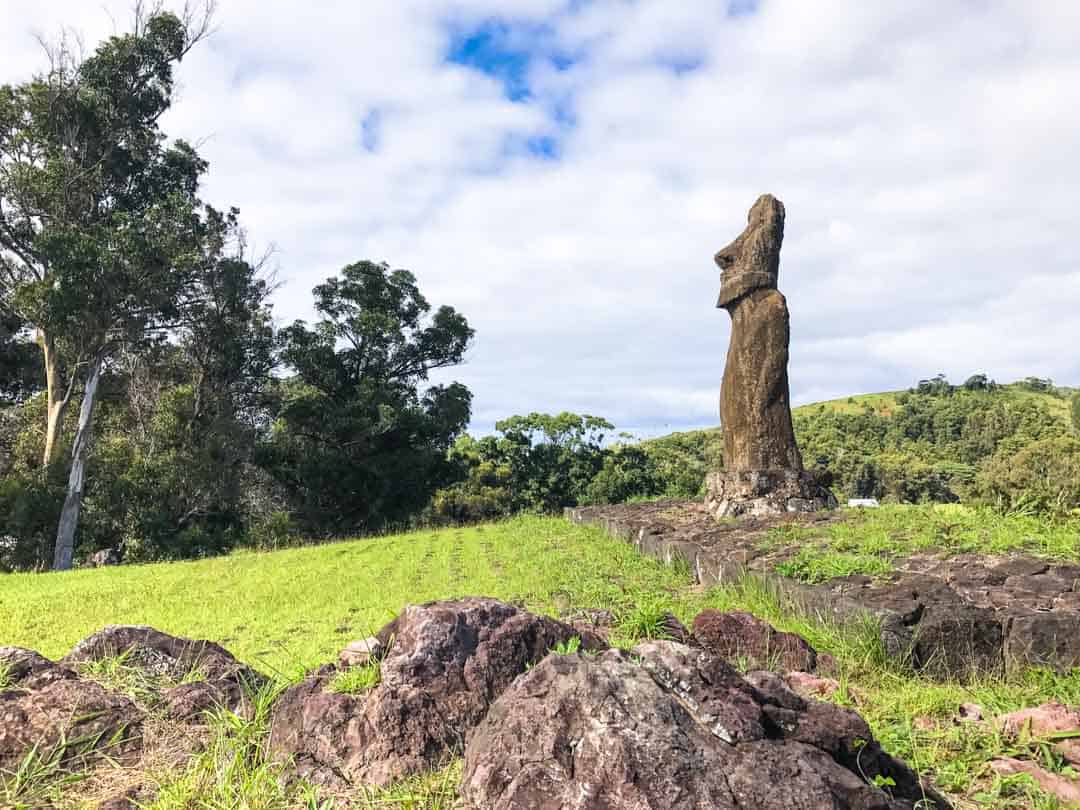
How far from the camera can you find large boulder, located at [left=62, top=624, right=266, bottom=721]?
9.77 feet

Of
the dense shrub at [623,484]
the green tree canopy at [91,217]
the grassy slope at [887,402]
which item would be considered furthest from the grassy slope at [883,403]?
the green tree canopy at [91,217]

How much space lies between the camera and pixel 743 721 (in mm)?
1962

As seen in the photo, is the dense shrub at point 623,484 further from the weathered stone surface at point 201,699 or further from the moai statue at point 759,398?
the weathered stone surface at point 201,699

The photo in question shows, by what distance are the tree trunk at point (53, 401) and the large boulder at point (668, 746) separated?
18.8m

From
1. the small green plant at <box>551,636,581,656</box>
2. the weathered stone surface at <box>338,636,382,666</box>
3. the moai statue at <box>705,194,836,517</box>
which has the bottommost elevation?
the weathered stone surface at <box>338,636,382,666</box>

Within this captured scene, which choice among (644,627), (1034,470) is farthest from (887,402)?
(644,627)

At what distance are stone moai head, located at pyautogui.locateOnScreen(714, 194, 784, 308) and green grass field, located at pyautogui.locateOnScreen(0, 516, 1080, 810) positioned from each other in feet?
13.1

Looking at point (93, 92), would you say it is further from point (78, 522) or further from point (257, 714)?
point (257, 714)

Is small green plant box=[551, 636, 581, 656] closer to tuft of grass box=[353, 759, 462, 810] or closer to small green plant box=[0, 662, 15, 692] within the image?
tuft of grass box=[353, 759, 462, 810]

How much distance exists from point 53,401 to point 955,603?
1985cm

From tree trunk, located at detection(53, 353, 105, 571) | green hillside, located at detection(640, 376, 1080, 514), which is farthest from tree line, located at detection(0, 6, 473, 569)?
green hillside, located at detection(640, 376, 1080, 514)

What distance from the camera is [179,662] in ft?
10.9

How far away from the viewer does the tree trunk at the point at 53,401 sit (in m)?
17.4

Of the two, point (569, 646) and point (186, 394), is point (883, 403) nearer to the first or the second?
point (186, 394)
